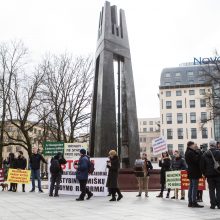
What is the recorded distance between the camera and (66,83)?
34562mm

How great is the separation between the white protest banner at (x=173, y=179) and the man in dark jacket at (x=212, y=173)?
3.51 metres

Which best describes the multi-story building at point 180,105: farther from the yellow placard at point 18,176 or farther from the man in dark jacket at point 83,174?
the man in dark jacket at point 83,174

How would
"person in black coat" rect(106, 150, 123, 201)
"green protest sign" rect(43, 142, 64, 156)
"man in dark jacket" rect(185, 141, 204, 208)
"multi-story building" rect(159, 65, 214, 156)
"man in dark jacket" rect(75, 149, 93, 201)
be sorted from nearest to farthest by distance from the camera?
1. "man in dark jacket" rect(185, 141, 204, 208)
2. "person in black coat" rect(106, 150, 123, 201)
3. "man in dark jacket" rect(75, 149, 93, 201)
4. "green protest sign" rect(43, 142, 64, 156)
5. "multi-story building" rect(159, 65, 214, 156)

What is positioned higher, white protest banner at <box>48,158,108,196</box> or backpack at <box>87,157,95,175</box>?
backpack at <box>87,157,95,175</box>

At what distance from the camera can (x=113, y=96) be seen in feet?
63.7

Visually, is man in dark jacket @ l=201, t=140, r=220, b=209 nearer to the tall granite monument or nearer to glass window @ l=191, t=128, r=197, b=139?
the tall granite monument

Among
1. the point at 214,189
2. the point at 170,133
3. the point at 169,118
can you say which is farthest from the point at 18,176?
the point at 169,118

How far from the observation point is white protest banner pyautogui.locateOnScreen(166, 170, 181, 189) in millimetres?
14173

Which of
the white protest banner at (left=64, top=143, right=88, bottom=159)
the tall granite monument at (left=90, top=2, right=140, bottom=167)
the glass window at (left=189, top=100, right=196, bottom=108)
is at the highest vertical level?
the glass window at (left=189, top=100, right=196, bottom=108)

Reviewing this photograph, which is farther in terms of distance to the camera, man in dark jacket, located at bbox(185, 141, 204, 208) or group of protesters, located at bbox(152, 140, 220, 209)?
man in dark jacket, located at bbox(185, 141, 204, 208)

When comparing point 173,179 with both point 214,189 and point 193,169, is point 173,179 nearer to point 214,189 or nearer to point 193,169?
point 193,169

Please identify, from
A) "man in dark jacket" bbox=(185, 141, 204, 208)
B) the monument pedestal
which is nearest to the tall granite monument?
the monument pedestal

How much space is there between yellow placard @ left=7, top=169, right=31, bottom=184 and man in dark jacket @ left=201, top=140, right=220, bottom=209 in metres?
10.6

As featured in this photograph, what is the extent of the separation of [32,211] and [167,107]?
304 feet
